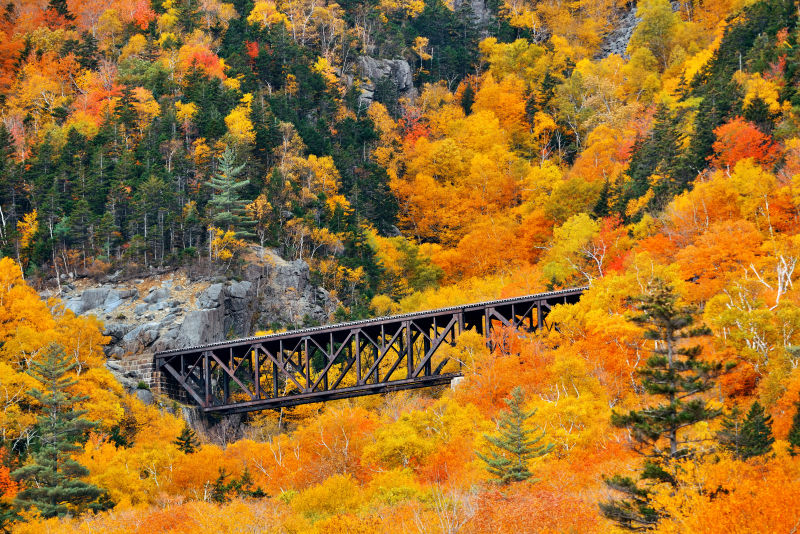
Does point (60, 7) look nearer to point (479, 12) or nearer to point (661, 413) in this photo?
point (479, 12)

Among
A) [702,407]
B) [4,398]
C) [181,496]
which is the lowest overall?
[181,496]

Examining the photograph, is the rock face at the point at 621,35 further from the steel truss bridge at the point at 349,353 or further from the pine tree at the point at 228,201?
the steel truss bridge at the point at 349,353

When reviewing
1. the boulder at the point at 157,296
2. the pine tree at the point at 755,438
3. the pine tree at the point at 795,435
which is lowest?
the boulder at the point at 157,296

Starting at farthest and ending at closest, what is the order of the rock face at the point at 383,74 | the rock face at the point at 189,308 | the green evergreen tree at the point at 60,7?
the rock face at the point at 383,74 → the green evergreen tree at the point at 60,7 → the rock face at the point at 189,308

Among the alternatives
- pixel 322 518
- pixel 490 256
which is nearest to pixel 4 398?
pixel 322 518

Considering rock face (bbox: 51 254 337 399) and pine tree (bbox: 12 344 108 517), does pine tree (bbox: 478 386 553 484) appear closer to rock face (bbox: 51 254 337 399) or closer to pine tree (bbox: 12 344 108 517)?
pine tree (bbox: 12 344 108 517)

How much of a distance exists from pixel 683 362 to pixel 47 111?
84.7 meters

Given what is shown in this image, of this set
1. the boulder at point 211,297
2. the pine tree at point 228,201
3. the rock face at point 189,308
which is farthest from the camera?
the pine tree at point 228,201

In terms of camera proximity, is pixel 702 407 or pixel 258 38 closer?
pixel 702 407

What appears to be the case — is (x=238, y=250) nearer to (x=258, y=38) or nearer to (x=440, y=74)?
(x=258, y=38)

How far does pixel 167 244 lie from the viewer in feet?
276

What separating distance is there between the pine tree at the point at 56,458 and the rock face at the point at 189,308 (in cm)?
863

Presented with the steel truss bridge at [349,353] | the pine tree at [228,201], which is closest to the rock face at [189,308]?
the steel truss bridge at [349,353]

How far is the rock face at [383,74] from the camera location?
12256 centimetres
